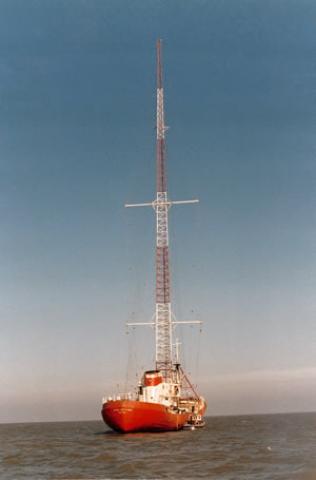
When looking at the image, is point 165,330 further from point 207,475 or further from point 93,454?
point 207,475

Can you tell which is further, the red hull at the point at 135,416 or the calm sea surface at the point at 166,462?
the red hull at the point at 135,416

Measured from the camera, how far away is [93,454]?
60.8 m

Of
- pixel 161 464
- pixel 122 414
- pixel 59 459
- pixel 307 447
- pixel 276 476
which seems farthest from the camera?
pixel 122 414

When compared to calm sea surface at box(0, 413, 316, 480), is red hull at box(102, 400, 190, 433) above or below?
above

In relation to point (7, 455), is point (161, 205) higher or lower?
higher

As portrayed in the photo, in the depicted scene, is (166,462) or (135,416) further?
(135,416)

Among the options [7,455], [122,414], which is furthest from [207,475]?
[122,414]

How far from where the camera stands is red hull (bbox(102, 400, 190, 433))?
81.3m

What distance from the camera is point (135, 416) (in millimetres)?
81500

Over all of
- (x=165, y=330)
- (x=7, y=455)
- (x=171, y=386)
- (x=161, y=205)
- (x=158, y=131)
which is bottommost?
(x=7, y=455)

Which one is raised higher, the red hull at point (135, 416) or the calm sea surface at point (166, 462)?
the red hull at point (135, 416)

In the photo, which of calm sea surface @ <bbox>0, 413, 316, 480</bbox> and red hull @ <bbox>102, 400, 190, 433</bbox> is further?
red hull @ <bbox>102, 400, 190, 433</bbox>

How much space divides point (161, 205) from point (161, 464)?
167ft

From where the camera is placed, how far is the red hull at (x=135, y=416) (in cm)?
8131
